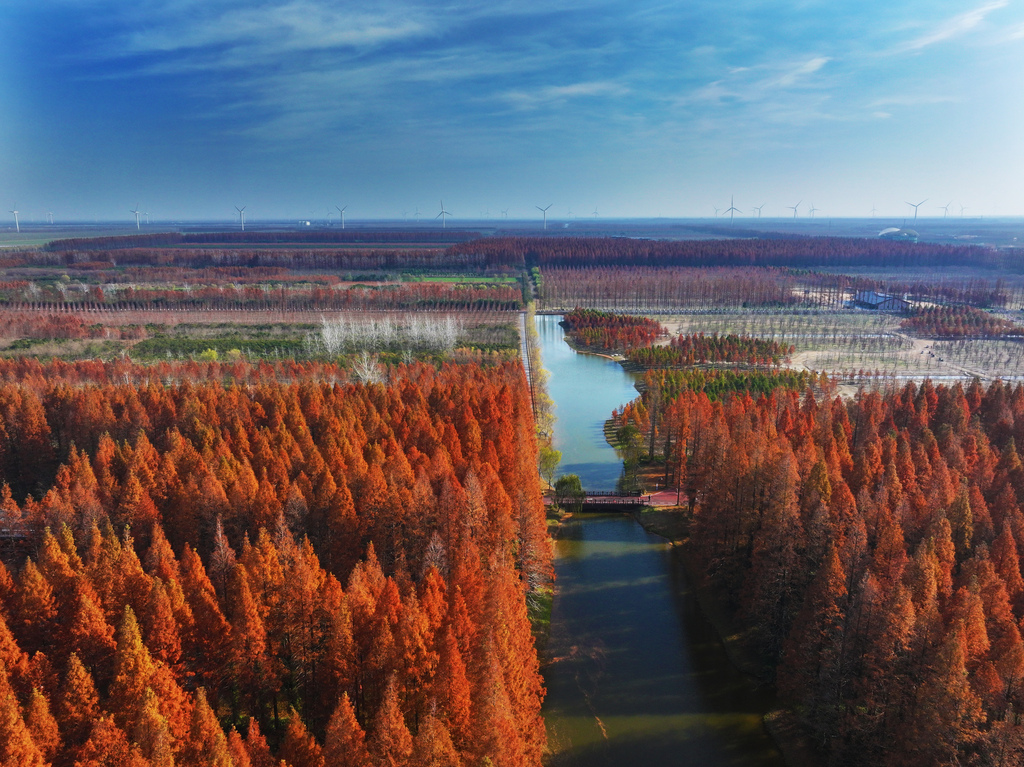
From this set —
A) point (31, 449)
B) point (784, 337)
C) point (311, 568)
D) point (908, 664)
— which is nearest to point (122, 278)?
point (31, 449)

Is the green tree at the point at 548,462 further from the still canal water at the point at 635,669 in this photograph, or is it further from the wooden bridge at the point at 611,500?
the still canal water at the point at 635,669

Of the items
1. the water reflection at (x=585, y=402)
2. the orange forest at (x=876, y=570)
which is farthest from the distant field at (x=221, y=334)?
the orange forest at (x=876, y=570)

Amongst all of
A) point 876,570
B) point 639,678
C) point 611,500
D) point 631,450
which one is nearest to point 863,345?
point 631,450

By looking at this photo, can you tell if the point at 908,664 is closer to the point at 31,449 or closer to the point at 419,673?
the point at 419,673

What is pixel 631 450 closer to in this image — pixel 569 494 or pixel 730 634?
pixel 569 494

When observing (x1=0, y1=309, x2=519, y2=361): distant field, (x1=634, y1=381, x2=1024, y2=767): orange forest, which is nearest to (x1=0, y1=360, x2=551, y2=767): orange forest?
(x1=634, y1=381, x2=1024, y2=767): orange forest
